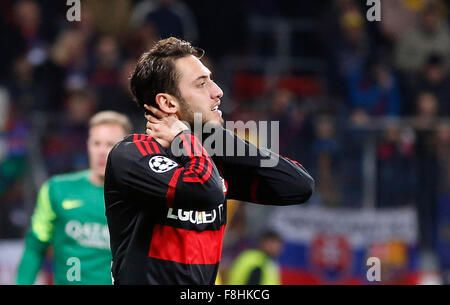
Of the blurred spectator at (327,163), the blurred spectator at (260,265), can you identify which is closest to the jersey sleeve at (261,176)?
the blurred spectator at (260,265)

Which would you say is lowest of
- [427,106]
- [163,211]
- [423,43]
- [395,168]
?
[163,211]

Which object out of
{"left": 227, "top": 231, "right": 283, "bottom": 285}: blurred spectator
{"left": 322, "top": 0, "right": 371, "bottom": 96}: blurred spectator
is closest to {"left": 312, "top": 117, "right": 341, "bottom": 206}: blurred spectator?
{"left": 227, "top": 231, "right": 283, "bottom": 285}: blurred spectator

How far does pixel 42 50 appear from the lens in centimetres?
988

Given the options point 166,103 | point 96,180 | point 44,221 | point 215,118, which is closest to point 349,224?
point 96,180

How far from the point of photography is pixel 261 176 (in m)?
3.51

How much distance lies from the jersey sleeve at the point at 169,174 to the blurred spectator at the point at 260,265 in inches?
194

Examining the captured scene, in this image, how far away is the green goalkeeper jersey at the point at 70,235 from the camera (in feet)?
16.9

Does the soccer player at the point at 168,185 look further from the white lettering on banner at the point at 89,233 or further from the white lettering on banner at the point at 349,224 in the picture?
the white lettering on banner at the point at 349,224

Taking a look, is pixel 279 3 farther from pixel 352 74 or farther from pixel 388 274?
pixel 388 274

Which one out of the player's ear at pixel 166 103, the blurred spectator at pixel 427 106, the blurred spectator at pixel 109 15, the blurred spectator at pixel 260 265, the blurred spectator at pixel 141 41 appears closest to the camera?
the player's ear at pixel 166 103

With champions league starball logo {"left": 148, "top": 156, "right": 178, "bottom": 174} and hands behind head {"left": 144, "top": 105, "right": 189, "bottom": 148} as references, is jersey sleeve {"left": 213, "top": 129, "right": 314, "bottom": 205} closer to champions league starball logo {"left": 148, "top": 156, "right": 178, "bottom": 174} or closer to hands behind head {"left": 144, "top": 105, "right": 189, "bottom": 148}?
hands behind head {"left": 144, "top": 105, "right": 189, "bottom": 148}

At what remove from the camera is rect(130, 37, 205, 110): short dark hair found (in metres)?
3.29

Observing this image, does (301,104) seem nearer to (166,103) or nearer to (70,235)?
(70,235)

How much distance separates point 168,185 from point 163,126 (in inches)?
14.3
